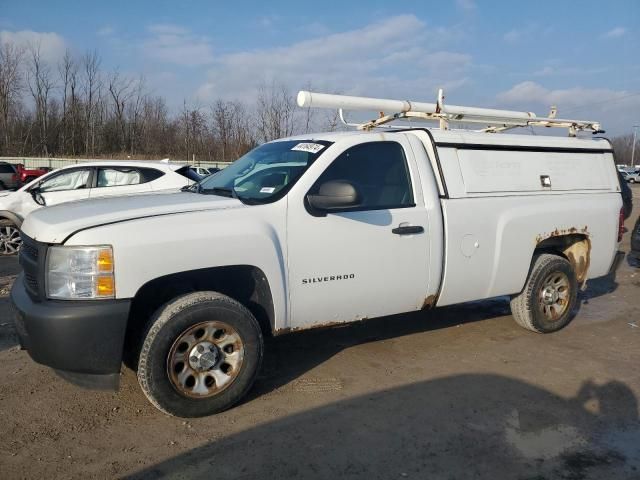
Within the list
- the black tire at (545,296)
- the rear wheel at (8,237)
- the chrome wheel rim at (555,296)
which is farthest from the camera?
the rear wheel at (8,237)

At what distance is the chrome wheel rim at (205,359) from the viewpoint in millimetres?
3357

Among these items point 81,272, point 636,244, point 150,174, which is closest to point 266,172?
point 81,272

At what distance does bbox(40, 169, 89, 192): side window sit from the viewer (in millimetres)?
9195

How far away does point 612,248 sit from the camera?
5.80m

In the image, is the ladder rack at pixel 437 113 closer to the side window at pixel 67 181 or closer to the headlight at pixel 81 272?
the headlight at pixel 81 272

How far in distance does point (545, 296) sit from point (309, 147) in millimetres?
3057

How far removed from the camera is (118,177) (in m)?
9.17

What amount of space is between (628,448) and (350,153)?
2769mm

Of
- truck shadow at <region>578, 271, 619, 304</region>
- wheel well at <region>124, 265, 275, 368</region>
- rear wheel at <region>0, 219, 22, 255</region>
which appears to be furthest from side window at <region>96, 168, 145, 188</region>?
truck shadow at <region>578, 271, 619, 304</region>

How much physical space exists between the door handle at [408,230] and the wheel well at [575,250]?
193 centimetres

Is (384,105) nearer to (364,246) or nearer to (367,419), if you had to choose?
(364,246)

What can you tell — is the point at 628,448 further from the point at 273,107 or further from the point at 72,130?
the point at 72,130

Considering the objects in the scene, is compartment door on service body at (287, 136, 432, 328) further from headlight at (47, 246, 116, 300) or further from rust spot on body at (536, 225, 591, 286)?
rust spot on body at (536, 225, 591, 286)

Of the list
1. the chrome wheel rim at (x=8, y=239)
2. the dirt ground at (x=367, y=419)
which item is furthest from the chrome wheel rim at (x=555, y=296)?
the chrome wheel rim at (x=8, y=239)
